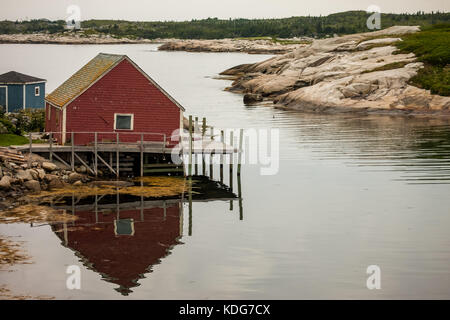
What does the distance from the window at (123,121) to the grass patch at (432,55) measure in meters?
44.0

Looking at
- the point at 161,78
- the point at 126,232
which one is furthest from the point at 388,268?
the point at 161,78

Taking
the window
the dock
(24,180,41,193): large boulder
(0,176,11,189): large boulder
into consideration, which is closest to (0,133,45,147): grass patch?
the dock

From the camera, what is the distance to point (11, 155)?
42.6 metres

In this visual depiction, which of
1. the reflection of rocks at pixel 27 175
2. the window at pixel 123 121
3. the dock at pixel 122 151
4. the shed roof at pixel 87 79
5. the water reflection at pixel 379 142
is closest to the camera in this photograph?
the reflection of rocks at pixel 27 175

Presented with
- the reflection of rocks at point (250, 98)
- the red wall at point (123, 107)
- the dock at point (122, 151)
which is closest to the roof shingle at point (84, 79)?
the red wall at point (123, 107)

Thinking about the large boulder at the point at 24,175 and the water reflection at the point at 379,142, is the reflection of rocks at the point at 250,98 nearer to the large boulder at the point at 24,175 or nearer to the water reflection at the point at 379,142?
the water reflection at the point at 379,142

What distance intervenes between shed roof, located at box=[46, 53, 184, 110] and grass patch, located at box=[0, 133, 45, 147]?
2.73 meters

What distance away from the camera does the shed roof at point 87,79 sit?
46594 millimetres

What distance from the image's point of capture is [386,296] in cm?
2792

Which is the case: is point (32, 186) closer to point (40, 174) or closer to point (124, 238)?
point (40, 174)

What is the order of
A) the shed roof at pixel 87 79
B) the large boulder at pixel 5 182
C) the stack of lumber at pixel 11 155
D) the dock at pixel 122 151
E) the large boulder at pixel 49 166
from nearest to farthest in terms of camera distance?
the large boulder at pixel 5 182
the stack of lumber at pixel 11 155
the large boulder at pixel 49 166
the dock at pixel 122 151
the shed roof at pixel 87 79

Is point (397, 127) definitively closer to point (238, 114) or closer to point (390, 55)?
point (238, 114)

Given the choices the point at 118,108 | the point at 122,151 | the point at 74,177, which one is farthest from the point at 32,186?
the point at 118,108

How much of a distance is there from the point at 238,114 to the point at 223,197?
40.8 metres
